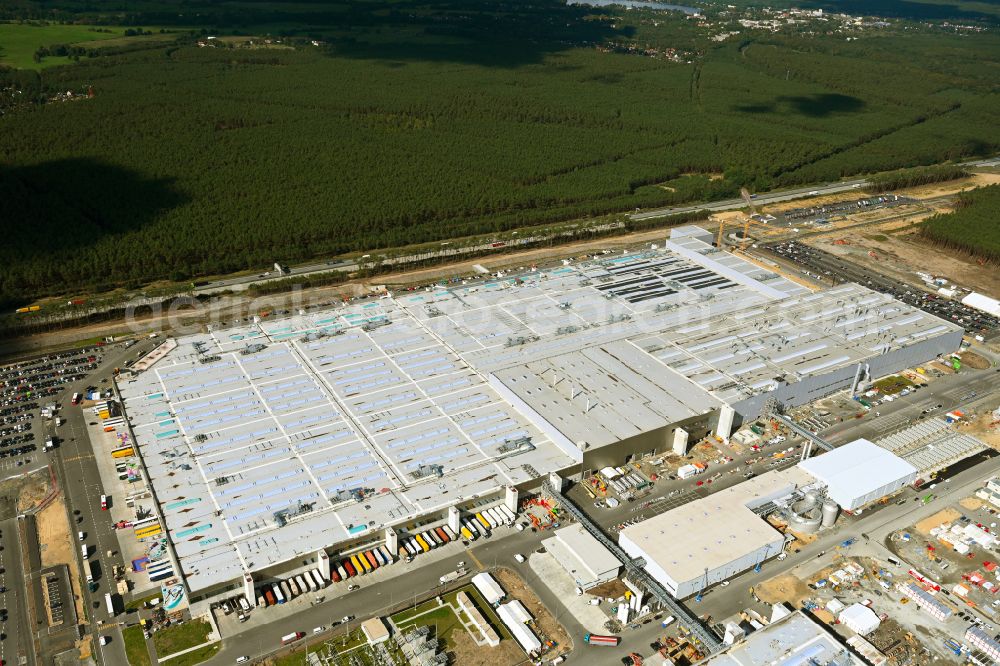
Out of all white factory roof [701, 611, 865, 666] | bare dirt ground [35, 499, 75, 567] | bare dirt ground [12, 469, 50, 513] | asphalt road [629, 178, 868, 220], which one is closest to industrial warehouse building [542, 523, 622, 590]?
white factory roof [701, 611, 865, 666]

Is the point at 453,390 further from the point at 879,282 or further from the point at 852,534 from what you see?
the point at 879,282

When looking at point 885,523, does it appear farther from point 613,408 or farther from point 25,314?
point 25,314

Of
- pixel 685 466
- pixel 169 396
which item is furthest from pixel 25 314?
pixel 685 466

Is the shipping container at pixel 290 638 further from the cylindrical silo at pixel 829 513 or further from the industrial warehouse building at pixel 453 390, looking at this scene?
the cylindrical silo at pixel 829 513

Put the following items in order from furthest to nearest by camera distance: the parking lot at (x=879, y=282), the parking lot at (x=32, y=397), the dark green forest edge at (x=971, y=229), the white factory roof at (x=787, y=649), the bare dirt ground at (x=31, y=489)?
the dark green forest edge at (x=971, y=229)
the parking lot at (x=879, y=282)
the parking lot at (x=32, y=397)
the bare dirt ground at (x=31, y=489)
the white factory roof at (x=787, y=649)

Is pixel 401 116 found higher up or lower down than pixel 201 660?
higher up

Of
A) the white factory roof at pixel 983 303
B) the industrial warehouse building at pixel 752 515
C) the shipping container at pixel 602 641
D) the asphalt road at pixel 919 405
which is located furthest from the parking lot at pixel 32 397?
the white factory roof at pixel 983 303

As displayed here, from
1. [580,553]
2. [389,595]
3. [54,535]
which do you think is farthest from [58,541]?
[580,553]
